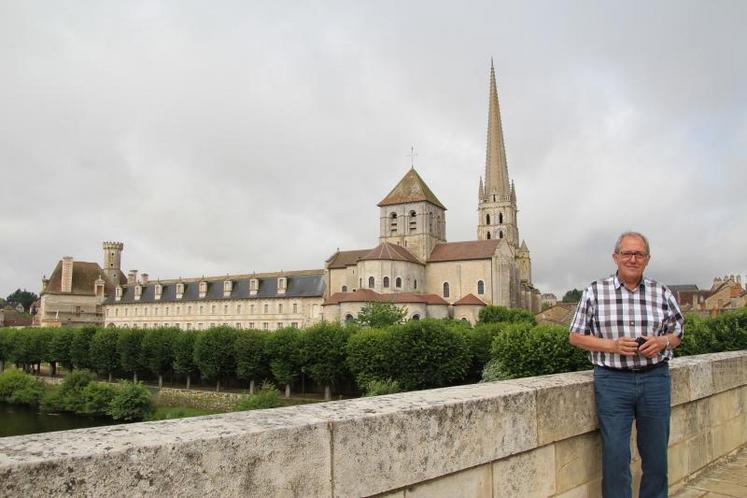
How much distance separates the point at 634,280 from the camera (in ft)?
13.7

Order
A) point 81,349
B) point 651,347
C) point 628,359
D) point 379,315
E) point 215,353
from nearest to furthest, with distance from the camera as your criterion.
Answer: point 651,347, point 628,359, point 215,353, point 379,315, point 81,349

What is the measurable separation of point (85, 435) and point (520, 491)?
2728 millimetres

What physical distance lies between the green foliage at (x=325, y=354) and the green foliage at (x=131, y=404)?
1106cm

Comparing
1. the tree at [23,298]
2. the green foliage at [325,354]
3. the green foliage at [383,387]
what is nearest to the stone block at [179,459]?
the green foliage at [383,387]

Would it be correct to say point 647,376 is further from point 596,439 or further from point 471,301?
point 471,301

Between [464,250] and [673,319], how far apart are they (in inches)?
2564

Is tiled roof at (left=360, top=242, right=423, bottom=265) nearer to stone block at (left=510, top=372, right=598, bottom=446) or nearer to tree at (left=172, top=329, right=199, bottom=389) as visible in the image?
tree at (left=172, top=329, right=199, bottom=389)

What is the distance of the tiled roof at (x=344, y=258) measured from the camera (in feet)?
236

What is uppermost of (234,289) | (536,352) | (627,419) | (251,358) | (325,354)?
(234,289)

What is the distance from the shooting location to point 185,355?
4822cm

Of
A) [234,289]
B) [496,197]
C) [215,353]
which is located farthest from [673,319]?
[496,197]

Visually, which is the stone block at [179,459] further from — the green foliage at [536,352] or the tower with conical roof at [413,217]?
the tower with conical roof at [413,217]

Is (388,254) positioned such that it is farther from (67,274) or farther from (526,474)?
(526,474)

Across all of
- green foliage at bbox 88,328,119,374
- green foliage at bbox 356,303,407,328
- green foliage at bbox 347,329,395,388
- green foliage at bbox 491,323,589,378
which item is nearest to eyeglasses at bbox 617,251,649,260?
green foliage at bbox 491,323,589,378
